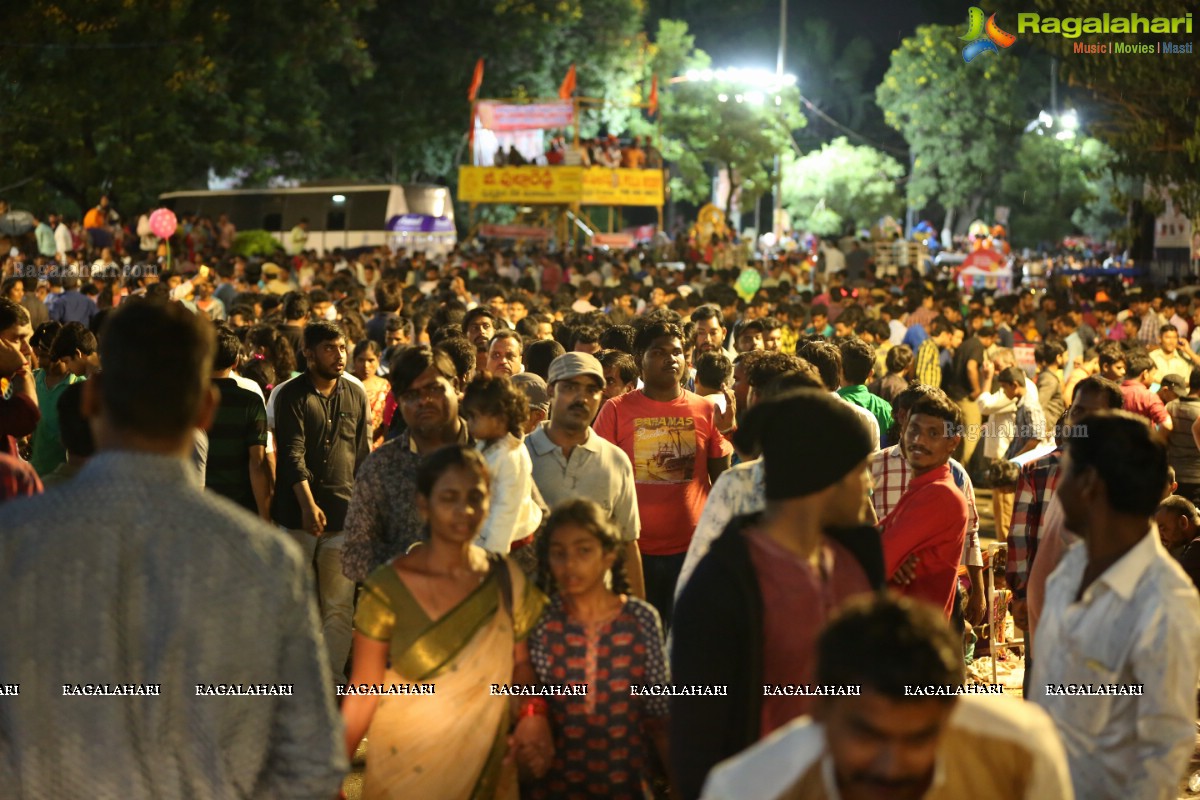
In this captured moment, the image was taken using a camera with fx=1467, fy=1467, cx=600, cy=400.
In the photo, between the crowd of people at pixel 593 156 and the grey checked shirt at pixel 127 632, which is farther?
the crowd of people at pixel 593 156

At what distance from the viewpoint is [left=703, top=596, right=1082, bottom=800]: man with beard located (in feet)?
7.75

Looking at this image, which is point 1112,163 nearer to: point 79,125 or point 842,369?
point 842,369

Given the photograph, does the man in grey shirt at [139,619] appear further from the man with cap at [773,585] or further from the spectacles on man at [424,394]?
the spectacles on man at [424,394]

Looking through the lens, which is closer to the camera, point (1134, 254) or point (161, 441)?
Result: point (161, 441)

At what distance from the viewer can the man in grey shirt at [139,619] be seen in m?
2.74

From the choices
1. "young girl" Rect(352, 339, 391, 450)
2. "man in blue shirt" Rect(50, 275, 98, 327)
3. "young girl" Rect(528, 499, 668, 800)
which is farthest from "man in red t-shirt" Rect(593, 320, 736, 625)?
"man in blue shirt" Rect(50, 275, 98, 327)

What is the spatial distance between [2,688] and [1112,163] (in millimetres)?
18425

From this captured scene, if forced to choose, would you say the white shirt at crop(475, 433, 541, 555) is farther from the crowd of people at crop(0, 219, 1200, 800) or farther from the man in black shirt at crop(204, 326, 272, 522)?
the man in black shirt at crop(204, 326, 272, 522)

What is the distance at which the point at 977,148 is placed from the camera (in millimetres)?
65250

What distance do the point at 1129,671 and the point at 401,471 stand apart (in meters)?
2.80

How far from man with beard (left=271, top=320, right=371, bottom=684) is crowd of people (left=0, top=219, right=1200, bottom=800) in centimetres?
2

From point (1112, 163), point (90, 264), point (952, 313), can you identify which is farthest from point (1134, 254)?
point (90, 264)

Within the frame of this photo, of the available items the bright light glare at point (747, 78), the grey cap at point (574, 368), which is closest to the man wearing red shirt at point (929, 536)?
the grey cap at point (574, 368)

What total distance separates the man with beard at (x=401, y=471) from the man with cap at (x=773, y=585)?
2031mm
